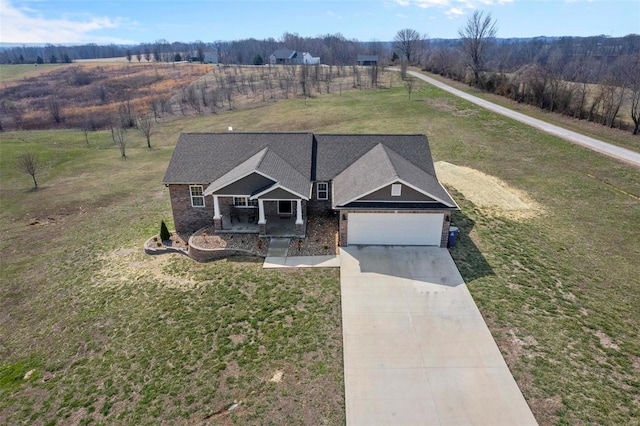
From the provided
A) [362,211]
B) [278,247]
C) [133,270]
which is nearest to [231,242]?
[278,247]

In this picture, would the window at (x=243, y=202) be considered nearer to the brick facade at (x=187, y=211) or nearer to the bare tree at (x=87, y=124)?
the brick facade at (x=187, y=211)

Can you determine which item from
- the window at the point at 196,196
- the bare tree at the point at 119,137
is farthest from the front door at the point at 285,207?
the bare tree at the point at 119,137

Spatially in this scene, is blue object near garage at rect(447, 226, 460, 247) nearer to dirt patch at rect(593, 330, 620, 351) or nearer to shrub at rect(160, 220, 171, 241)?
dirt patch at rect(593, 330, 620, 351)

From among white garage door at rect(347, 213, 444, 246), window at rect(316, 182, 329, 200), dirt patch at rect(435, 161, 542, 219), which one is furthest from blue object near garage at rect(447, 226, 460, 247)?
window at rect(316, 182, 329, 200)

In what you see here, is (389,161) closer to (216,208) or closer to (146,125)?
(216,208)

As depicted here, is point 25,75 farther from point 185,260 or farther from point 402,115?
point 185,260
